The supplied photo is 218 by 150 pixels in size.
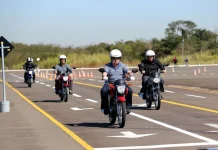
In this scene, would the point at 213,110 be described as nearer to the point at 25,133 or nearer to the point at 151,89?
the point at 151,89

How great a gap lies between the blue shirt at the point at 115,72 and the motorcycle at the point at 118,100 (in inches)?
9.7

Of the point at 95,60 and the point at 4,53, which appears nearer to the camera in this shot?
the point at 4,53

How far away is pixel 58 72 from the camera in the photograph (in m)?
20.4

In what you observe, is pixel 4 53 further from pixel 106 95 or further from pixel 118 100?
pixel 118 100

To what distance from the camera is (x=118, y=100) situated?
1177 centimetres

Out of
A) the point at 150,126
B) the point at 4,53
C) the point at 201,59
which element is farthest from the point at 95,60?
the point at 150,126

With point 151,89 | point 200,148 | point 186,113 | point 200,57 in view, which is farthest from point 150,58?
Result: point 200,57

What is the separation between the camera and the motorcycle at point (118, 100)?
11.8 meters

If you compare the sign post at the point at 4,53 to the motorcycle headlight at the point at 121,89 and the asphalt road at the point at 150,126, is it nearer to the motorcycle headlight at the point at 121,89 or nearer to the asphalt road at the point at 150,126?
the asphalt road at the point at 150,126

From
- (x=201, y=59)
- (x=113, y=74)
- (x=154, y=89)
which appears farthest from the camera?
(x=201, y=59)

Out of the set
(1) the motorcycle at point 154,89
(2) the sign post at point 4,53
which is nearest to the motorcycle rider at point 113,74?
(1) the motorcycle at point 154,89

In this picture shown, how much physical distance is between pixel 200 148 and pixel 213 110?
22.2 ft

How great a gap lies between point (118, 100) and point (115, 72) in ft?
3.16

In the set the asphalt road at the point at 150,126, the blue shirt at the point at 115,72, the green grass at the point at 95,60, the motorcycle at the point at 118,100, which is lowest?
the asphalt road at the point at 150,126
